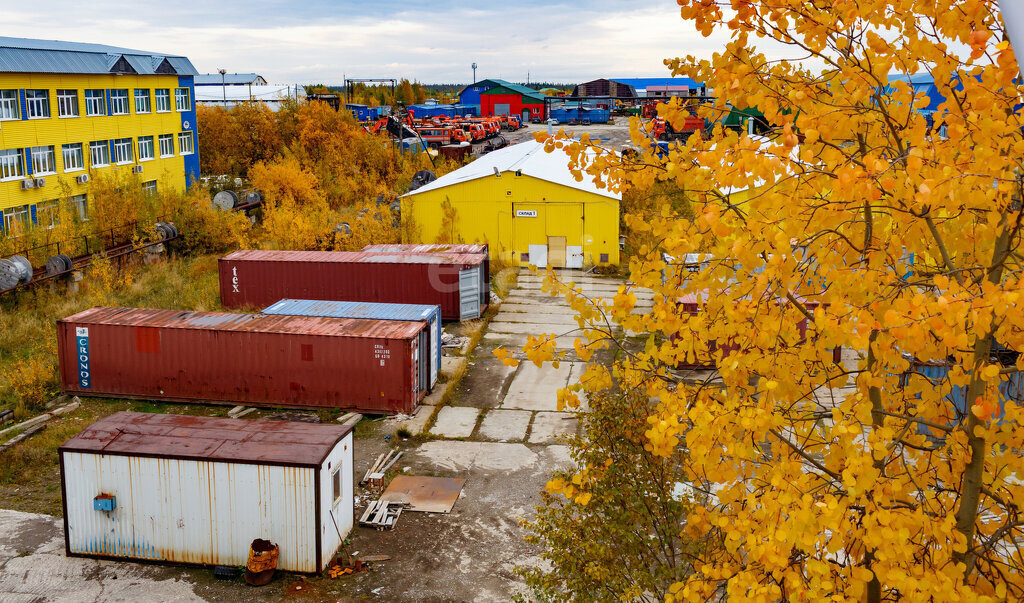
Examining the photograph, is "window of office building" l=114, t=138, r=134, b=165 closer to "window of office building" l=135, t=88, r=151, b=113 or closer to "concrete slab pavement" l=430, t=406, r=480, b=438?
"window of office building" l=135, t=88, r=151, b=113

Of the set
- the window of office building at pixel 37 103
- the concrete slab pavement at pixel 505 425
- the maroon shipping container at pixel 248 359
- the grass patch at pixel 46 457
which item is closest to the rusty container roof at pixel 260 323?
the maroon shipping container at pixel 248 359

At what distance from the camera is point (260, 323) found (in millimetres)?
19547

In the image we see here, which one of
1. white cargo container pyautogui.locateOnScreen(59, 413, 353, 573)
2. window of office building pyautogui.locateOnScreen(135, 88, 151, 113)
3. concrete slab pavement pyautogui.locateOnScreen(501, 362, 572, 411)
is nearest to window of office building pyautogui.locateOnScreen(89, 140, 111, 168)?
window of office building pyautogui.locateOnScreen(135, 88, 151, 113)

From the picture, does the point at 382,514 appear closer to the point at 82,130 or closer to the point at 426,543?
the point at 426,543

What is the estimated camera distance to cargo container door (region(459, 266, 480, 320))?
84.3ft

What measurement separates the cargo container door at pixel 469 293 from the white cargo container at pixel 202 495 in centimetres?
1294

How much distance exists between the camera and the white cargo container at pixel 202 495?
1227 cm

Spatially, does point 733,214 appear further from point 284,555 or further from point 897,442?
point 284,555

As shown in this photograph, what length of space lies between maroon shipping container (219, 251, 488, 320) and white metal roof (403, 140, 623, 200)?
6214mm

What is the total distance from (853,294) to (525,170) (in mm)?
31819

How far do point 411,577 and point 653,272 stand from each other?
881 centimetres

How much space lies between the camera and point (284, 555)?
1240 centimetres

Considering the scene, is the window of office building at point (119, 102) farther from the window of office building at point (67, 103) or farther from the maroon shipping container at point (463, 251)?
the maroon shipping container at point (463, 251)

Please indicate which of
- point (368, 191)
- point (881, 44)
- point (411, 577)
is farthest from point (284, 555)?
point (368, 191)
